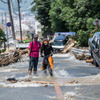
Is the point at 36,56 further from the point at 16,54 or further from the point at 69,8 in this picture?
the point at 69,8

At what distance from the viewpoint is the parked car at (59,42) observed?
3558 cm

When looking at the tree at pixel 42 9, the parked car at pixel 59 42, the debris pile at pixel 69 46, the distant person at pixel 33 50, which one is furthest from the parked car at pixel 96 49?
the tree at pixel 42 9

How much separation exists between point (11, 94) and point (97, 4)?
29.1 metres

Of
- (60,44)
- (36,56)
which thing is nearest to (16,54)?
(36,56)

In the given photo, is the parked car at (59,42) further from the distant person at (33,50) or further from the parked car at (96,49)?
the distant person at (33,50)

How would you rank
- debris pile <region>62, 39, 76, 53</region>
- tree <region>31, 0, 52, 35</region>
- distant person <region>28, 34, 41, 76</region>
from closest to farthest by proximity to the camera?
distant person <region>28, 34, 41, 76</region> < debris pile <region>62, 39, 76, 53</region> < tree <region>31, 0, 52, 35</region>

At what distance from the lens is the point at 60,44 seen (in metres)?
36.5

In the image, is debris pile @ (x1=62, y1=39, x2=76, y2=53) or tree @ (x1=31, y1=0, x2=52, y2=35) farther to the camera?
tree @ (x1=31, y1=0, x2=52, y2=35)

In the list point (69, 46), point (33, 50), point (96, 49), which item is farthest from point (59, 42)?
point (33, 50)

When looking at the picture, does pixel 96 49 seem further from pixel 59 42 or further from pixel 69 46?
pixel 59 42

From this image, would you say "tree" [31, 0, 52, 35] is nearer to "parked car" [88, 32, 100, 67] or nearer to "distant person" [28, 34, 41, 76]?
"parked car" [88, 32, 100, 67]

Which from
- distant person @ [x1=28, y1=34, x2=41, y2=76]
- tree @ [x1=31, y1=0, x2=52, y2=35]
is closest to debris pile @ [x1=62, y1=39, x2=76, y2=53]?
distant person @ [x1=28, y1=34, x2=41, y2=76]

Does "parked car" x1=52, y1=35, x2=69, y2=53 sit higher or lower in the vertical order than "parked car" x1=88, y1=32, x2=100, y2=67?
lower

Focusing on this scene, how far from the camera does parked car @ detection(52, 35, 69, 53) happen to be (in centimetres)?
3558
